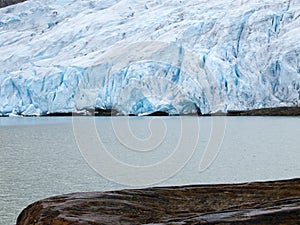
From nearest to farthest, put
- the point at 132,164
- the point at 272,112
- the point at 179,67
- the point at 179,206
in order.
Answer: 1. the point at 179,206
2. the point at 132,164
3. the point at 179,67
4. the point at 272,112

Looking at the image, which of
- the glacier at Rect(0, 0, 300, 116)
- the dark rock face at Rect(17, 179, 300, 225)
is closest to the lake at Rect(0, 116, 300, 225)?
the dark rock face at Rect(17, 179, 300, 225)

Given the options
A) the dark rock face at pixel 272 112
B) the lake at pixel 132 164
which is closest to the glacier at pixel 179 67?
the dark rock face at pixel 272 112

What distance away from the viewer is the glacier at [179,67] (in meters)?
21.3

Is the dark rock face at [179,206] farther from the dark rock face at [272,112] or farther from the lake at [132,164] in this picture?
the dark rock face at [272,112]

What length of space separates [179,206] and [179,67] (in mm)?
19900

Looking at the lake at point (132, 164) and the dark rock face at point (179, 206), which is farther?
the lake at point (132, 164)

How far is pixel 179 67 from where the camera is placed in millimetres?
21609

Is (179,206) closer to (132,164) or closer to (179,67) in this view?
(132,164)

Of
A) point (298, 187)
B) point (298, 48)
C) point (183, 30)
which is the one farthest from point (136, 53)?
point (298, 187)

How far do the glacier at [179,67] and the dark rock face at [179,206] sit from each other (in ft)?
62.2

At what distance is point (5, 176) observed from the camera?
8.66 meters

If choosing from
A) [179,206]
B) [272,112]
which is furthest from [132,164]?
[272,112]

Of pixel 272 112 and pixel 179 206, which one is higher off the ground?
pixel 179 206

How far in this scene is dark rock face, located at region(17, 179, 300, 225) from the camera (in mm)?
1190
